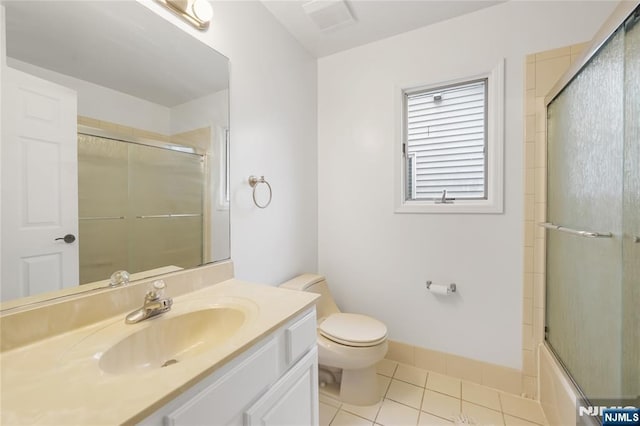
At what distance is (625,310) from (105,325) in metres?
1.71

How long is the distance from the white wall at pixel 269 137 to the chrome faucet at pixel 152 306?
0.49 meters

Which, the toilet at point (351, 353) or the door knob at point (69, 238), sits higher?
the door knob at point (69, 238)

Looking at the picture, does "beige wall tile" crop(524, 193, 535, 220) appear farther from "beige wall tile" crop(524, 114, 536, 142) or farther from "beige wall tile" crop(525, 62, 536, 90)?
"beige wall tile" crop(525, 62, 536, 90)

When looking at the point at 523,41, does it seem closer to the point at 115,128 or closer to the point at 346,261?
the point at 346,261

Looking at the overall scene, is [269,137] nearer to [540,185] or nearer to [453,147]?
[453,147]

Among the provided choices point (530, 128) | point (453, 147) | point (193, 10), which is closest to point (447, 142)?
point (453, 147)

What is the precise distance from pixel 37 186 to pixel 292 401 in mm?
1026

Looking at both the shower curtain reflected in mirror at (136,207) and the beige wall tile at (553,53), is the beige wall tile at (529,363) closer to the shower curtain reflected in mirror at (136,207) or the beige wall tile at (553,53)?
the beige wall tile at (553,53)

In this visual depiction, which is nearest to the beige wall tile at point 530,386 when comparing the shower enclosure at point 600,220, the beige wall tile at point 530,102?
the shower enclosure at point 600,220

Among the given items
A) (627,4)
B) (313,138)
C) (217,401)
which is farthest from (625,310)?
Result: (313,138)

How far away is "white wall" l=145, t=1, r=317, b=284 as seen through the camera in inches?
53.9

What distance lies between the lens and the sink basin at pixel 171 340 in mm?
721

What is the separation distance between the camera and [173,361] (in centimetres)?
84

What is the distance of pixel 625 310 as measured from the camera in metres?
0.89
